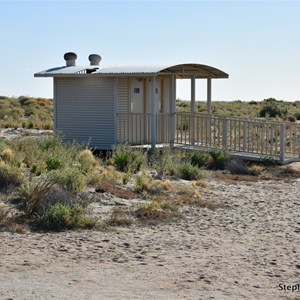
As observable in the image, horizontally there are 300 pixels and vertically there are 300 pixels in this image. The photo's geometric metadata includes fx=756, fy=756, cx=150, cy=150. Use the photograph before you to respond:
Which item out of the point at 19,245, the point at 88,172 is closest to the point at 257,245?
the point at 19,245

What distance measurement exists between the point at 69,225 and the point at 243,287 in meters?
3.94

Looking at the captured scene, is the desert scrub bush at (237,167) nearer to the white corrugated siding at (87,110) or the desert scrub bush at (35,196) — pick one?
the white corrugated siding at (87,110)

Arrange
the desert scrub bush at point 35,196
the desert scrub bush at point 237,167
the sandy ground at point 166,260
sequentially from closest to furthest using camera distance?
the sandy ground at point 166,260 < the desert scrub bush at point 35,196 < the desert scrub bush at point 237,167

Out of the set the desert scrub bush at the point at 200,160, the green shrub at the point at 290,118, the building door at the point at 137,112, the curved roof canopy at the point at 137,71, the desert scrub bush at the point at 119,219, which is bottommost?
the desert scrub bush at the point at 119,219

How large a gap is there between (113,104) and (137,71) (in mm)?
1470

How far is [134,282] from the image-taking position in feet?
28.6

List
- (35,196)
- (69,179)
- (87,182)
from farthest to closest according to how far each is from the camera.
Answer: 1. (87,182)
2. (69,179)
3. (35,196)

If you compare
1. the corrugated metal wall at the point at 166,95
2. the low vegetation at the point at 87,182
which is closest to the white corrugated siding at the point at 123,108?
the low vegetation at the point at 87,182

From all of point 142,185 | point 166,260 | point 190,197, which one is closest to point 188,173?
point 142,185

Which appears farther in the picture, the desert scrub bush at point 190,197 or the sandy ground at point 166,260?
the desert scrub bush at point 190,197

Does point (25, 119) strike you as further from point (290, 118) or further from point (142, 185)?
point (142, 185)

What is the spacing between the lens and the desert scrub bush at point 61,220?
11.7 m

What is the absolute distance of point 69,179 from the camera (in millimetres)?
13742

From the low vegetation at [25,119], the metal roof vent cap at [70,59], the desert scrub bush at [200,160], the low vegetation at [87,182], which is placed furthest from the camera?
the low vegetation at [25,119]
